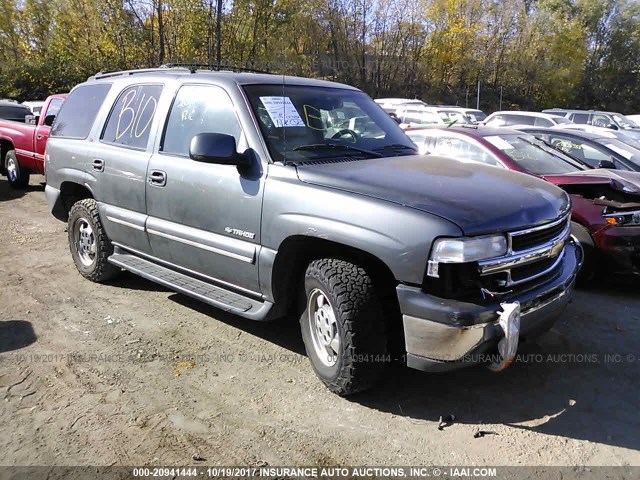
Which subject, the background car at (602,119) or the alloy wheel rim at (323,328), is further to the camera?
the background car at (602,119)

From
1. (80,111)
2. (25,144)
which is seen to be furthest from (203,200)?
(25,144)

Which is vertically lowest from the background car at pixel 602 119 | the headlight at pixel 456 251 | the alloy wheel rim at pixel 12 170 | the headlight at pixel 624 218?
the alloy wheel rim at pixel 12 170

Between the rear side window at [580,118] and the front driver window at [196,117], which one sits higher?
the rear side window at [580,118]

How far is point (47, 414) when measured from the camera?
330 centimetres

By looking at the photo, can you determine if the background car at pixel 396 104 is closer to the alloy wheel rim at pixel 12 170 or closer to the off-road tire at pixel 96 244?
the alloy wheel rim at pixel 12 170

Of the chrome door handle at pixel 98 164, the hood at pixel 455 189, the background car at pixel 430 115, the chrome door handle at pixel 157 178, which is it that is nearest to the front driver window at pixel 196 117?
the chrome door handle at pixel 157 178

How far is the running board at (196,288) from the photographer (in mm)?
3783

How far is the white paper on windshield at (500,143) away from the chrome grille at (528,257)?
3.08 m

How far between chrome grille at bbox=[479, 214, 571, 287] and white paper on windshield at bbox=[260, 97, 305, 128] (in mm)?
1715

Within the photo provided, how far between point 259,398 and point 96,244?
8.80 ft

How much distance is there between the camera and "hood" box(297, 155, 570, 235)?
3.01m

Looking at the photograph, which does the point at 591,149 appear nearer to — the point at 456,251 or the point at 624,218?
the point at 624,218

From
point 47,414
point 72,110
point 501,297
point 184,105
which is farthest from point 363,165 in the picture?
point 72,110

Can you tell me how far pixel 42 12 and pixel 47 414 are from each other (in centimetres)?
3646
